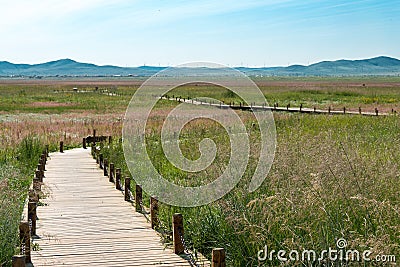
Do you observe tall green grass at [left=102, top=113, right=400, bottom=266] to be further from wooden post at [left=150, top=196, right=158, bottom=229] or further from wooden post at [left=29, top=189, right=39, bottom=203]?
wooden post at [left=29, top=189, right=39, bottom=203]

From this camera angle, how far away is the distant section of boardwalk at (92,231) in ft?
21.7

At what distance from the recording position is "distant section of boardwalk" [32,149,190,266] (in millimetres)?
6629

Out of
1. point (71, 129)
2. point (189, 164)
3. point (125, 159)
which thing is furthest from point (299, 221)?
point (71, 129)

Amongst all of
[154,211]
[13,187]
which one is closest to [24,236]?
[154,211]

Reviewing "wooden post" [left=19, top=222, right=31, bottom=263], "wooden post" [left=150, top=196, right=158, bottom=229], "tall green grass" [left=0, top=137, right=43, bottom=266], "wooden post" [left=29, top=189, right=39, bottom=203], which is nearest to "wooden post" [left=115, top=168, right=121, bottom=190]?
"tall green grass" [left=0, top=137, right=43, bottom=266]

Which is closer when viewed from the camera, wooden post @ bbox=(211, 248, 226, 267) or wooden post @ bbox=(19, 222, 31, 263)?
wooden post @ bbox=(211, 248, 226, 267)

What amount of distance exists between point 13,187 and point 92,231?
3986 mm

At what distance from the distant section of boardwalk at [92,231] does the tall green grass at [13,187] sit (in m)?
0.40

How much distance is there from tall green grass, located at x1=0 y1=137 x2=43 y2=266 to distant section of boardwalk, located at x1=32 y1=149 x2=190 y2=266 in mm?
395

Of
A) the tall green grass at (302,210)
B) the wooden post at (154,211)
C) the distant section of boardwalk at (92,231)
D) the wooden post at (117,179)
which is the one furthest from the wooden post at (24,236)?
the wooden post at (117,179)

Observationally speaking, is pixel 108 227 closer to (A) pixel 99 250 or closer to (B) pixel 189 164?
(A) pixel 99 250

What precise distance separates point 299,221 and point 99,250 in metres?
2.54

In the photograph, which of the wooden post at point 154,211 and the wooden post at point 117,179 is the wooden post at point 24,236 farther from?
the wooden post at point 117,179

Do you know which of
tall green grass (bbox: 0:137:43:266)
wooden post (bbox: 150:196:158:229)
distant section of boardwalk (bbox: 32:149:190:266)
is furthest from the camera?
wooden post (bbox: 150:196:158:229)
